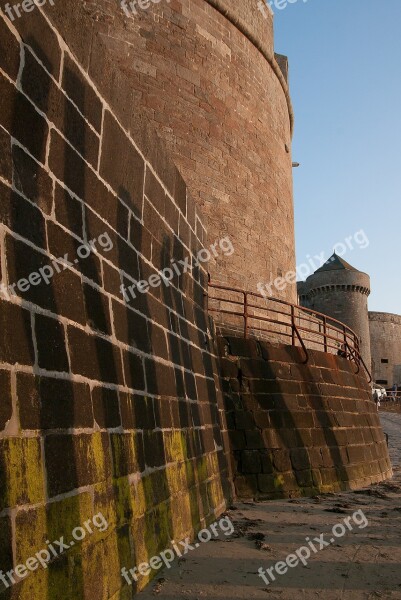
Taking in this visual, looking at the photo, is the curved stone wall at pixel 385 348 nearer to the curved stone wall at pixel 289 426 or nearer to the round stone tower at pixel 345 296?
the round stone tower at pixel 345 296

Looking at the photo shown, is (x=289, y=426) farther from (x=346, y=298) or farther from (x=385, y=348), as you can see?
(x=385, y=348)

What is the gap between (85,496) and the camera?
8.63 feet

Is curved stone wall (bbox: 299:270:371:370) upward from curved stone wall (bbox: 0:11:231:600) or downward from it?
upward

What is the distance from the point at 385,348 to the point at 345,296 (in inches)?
373

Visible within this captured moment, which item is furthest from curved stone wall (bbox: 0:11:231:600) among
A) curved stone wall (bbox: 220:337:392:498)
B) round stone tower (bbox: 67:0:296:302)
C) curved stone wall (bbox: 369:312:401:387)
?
curved stone wall (bbox: 369:312:401:387)

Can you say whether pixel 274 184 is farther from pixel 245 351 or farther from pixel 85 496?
pixel 85 496

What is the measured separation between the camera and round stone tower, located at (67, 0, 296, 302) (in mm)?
11344

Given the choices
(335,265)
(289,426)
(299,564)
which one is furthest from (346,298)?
(299,564)

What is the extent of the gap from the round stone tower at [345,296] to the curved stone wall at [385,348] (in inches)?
231

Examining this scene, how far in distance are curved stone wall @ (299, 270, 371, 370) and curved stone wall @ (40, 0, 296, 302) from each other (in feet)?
95.5

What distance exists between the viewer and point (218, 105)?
1248 centimetres

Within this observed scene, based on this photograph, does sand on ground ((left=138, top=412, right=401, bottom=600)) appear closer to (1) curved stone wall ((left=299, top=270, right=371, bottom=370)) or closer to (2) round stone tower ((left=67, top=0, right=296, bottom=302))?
(2) round stone tower ((left=67, top=0, right=296, bottom=302))

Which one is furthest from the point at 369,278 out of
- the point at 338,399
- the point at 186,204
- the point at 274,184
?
the point at 186,204

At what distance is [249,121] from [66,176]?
11.2m
